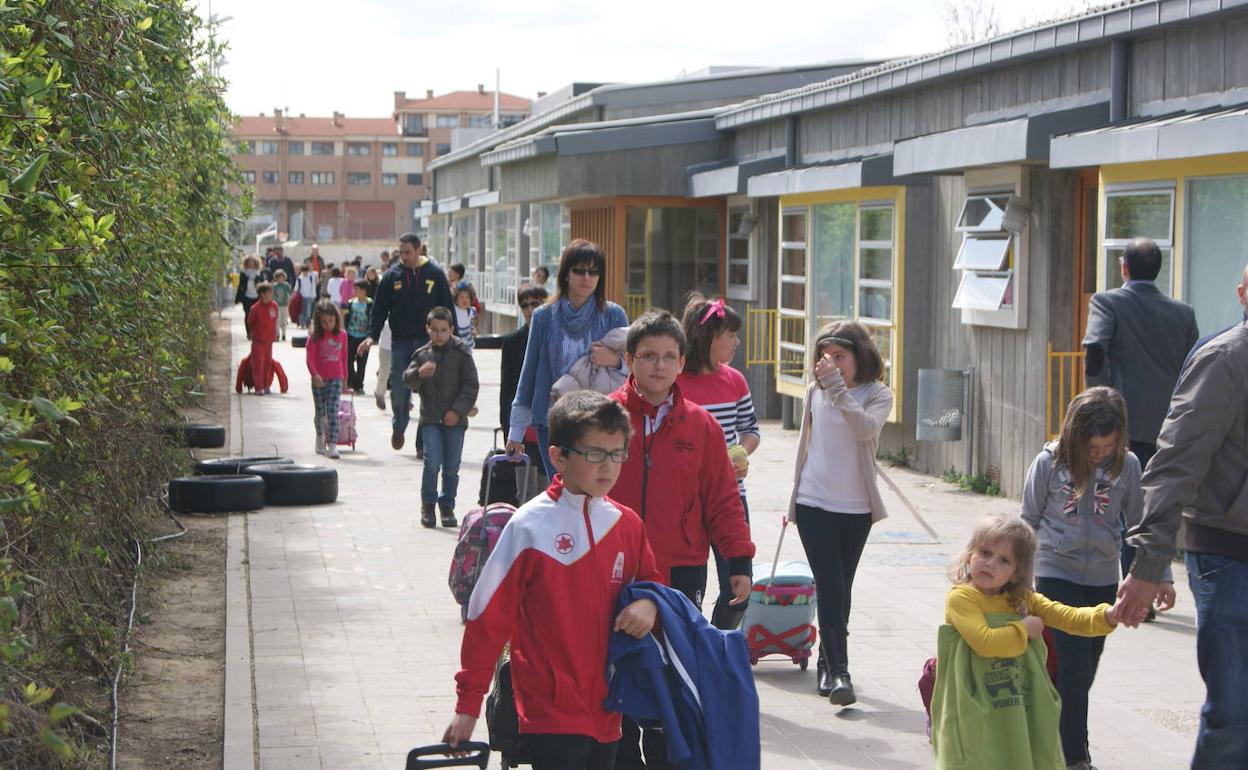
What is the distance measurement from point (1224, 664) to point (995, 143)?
331 inches

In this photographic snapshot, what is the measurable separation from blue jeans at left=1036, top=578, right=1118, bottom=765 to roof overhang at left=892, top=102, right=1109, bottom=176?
681 cm

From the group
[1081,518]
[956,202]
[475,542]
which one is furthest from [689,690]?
[956,202]

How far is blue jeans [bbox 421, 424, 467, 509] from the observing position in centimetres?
1203

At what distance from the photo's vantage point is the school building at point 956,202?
10961 millimetres

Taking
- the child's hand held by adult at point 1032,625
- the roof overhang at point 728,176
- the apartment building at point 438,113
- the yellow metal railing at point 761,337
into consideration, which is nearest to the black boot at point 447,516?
the child's hand held by adult at point 1032,625

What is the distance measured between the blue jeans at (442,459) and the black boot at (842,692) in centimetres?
524

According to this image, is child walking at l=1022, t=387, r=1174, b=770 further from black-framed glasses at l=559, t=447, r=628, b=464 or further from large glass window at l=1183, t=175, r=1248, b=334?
large glass window at l=1183, t=175, r=1248, b=334

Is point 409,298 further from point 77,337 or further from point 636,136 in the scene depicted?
point 77,337

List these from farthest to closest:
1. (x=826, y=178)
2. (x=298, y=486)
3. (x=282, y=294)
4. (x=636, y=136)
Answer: (x=282, y=294), (x=636, y=136), (x=826, y=178), (x=298, y=486)

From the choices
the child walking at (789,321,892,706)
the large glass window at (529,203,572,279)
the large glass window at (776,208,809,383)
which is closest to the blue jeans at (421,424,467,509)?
the child walking at (789,321,892,706)

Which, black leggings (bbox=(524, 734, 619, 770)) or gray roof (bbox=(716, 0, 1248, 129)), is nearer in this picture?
black leggings (bbox=(524, 734, 619, 770))

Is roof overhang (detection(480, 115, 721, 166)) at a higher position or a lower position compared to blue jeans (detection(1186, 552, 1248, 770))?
higher

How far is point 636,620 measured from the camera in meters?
4.44

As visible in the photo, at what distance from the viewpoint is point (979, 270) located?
14234 mm
